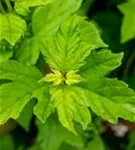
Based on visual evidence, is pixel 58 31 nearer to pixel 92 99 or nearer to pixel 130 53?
pixel 92 99

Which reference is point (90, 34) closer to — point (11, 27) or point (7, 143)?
point (11, 27)

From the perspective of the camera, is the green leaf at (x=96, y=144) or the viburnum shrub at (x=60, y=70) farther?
the green leaf at (x=96, y=144)

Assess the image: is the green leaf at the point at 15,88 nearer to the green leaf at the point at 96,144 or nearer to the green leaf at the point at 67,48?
the green leaf at the point at 67,48

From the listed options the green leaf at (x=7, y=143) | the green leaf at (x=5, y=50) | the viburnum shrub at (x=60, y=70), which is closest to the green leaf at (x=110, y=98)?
the viburnum shrub at (x=60, y=70)

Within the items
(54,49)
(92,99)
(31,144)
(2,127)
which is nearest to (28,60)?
(54,49)

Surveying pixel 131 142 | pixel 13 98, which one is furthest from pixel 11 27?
pixel 131 142

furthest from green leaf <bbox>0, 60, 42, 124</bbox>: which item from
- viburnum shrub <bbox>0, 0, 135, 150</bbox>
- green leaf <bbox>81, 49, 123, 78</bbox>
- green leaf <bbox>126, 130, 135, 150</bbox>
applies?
green leaf <bbox>126, 130, 135, 150</bbox>

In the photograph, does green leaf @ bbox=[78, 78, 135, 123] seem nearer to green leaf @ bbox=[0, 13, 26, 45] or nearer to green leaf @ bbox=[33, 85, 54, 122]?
green leaf @ bbox=[33, 85, 54, 122]

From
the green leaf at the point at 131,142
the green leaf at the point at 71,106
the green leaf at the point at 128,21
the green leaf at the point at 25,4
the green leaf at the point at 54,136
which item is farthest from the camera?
the green leaf at the point at 131,142
